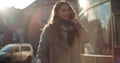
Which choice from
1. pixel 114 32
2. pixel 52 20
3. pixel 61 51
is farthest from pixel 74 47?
pixel 114 32

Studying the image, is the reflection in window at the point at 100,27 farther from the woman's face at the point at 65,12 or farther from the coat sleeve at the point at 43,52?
the coat sleeve at the point at 43,52

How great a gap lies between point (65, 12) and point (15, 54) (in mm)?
22314

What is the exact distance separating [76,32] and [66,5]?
403 mm

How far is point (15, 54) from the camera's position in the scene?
26984 millimetres

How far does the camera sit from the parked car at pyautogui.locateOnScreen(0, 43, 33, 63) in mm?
26266

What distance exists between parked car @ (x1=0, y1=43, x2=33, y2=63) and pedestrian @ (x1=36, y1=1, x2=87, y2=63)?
21.4 meters

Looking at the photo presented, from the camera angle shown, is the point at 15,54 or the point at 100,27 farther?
the point at 15,54

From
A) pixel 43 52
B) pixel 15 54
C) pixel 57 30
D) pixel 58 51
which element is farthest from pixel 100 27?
pixel 15 54

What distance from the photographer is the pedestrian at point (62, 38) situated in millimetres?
4934

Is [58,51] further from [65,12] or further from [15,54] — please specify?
[15,54]

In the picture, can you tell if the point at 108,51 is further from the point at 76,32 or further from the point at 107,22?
the point at 76,32

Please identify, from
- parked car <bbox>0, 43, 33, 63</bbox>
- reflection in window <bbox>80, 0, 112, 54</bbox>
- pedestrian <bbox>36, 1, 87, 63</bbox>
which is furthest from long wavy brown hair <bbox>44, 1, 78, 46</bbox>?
parked car <bbox>0, 43, 33, 63</bbox>

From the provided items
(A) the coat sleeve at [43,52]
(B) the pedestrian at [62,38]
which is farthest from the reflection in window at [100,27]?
(A) the coat sleeve at [43,52]

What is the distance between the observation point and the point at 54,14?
Answer: 5078 mm
